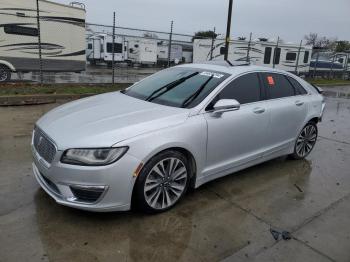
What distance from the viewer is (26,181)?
4.28m

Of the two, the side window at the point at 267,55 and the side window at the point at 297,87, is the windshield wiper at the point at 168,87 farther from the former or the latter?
the side window at the point at 267,55

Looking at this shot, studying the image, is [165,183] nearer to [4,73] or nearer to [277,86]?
[277,86]

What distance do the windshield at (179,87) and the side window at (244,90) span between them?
145mm

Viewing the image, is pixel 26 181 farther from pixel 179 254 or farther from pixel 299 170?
pixel 299 170

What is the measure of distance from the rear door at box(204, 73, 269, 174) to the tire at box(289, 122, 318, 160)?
3.67 ft

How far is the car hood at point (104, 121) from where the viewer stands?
3.29 meters

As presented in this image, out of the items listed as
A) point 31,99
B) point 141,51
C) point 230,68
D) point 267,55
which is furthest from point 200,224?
point 141,51

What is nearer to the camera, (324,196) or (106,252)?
(106,252)

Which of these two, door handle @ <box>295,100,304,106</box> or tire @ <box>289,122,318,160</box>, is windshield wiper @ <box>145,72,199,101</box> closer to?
door handle @ <box>295,100,304,106</box>

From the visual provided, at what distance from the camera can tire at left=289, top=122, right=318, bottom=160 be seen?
220 inches

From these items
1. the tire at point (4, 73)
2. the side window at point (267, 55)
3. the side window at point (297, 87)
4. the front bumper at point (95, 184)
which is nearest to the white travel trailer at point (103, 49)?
the side window at point (267, 55)

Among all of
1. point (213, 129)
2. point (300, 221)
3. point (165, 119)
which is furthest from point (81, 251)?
point (300, 221)

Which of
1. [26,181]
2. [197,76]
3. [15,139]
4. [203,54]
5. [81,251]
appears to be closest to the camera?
[81,251]

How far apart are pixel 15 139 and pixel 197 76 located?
11.3ft
